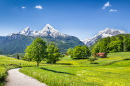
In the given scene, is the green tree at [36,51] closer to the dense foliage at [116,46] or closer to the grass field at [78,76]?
the grass field at [78,76]

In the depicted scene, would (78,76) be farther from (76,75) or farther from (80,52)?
(80,52)

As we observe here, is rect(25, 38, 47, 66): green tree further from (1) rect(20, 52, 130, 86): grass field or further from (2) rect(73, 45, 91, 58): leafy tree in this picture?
(2) rect(73, 45, 91, 58): leafy tree

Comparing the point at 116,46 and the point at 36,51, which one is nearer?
the point at 36,51

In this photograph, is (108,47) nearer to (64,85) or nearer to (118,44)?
(118,44)

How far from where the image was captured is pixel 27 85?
57.2ft

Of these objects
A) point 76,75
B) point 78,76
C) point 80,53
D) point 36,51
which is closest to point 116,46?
point 80,53

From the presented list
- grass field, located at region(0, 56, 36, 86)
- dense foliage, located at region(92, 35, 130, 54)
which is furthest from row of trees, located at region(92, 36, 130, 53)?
grass field, located at region(0, 56, 36, 86)

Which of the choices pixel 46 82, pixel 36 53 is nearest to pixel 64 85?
pixel 46 82

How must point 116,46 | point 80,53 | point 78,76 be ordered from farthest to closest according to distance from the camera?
point 116,46 < point 80,53 < point 78,76

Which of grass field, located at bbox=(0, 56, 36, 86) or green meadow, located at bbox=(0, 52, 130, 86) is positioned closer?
green meadow, located at bbox=(0, 52, 130, 86)

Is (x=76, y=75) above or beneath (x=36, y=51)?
beneath

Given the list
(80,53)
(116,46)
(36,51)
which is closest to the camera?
(36,51)

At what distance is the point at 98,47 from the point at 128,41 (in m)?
38.7

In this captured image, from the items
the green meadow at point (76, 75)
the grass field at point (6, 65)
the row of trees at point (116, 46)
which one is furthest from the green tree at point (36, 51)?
the row of trees at point (116, 46)
